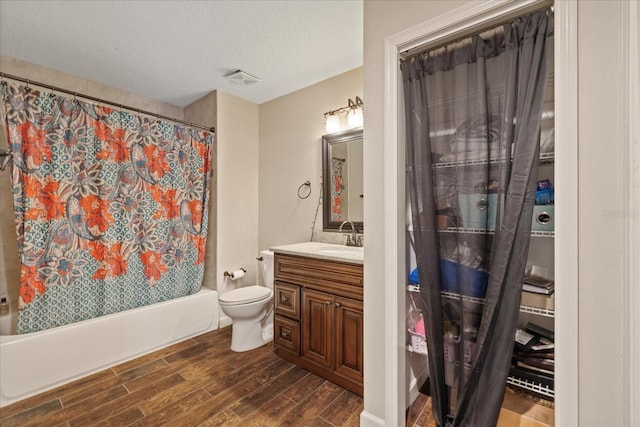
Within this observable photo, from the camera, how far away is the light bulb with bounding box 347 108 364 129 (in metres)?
2.32

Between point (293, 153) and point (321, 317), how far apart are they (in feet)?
5.60

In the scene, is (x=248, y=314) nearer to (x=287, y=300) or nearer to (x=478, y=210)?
(x=287, y=300)

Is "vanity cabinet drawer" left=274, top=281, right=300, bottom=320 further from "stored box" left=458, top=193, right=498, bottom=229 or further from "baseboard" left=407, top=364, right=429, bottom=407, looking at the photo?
"stored box" left=458, top=193, right=498, bottom=229

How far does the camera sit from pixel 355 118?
91.8 inches

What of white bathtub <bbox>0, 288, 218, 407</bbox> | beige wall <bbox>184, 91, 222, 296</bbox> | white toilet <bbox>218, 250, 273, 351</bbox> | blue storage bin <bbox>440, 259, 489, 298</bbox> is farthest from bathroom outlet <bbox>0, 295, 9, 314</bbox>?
blue storage bin <bbox>440, 259, 489, 298</bbox>

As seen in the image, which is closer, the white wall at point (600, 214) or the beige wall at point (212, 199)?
the white wall at point (600, 214)

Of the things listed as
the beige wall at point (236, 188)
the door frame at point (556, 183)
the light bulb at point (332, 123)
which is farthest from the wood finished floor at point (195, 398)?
the light bulb at point (332, 123)

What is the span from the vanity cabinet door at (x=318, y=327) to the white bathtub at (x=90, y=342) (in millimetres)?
1289

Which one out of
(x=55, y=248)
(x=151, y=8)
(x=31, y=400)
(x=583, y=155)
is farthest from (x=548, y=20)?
(x=31, y=400)

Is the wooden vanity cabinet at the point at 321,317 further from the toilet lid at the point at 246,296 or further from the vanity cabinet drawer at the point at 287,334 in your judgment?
the toilet lid at the point at 246,296

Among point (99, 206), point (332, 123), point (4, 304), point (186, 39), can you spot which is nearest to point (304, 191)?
point (332, 123)

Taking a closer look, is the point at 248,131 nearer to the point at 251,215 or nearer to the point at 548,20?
the point at 251,215

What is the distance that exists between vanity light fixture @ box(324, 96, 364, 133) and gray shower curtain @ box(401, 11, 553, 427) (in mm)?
966

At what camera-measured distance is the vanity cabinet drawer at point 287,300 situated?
2.09 m
